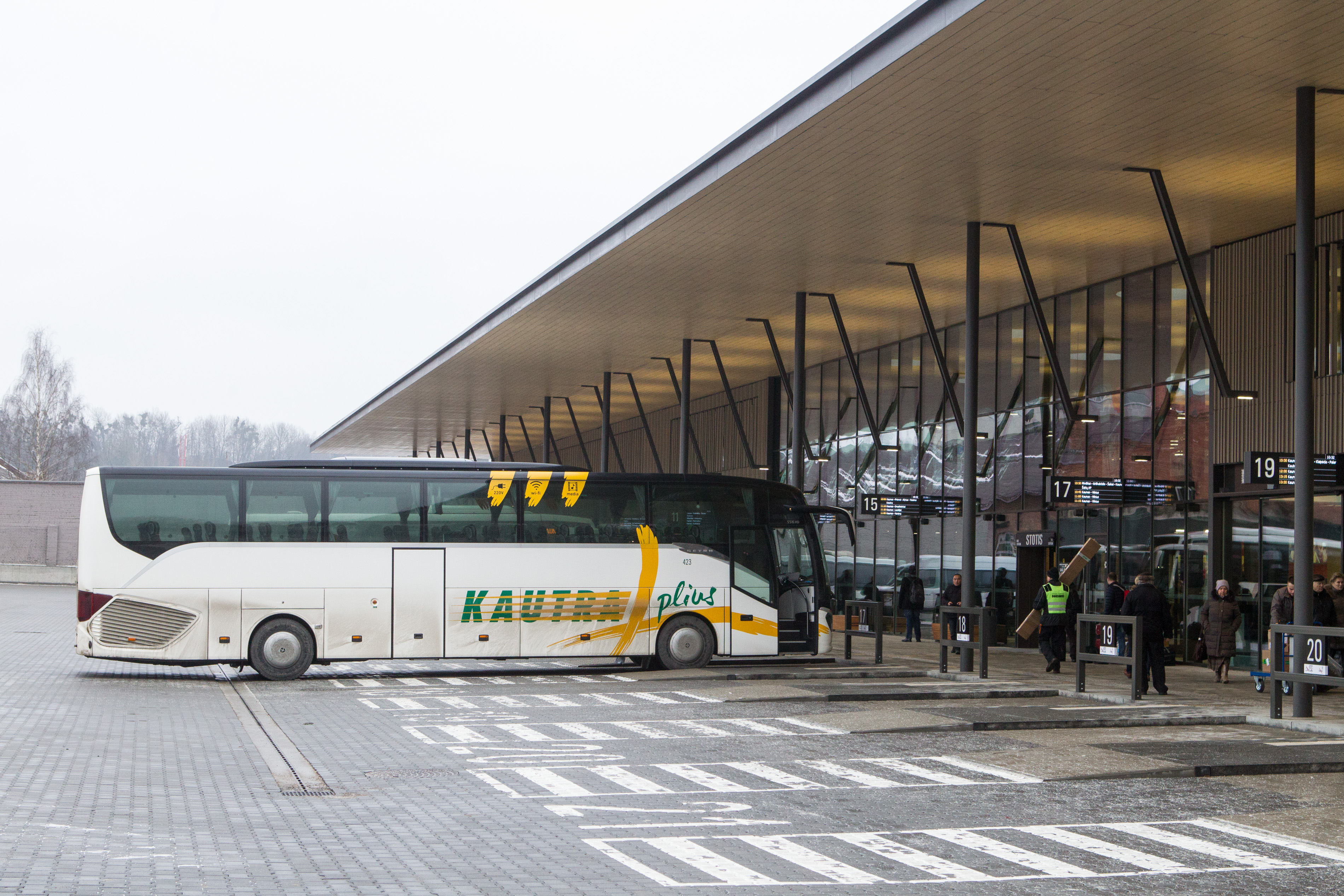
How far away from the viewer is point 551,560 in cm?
2059

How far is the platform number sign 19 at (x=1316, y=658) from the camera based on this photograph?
1438 centimetres

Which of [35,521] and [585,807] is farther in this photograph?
[35,521]

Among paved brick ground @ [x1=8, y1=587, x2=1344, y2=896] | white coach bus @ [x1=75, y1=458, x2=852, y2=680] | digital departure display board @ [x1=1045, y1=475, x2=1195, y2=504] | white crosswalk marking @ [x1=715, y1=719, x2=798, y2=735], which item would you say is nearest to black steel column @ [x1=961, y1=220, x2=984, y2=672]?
digital departure display board @ [x1=1045, y1=475, x2=1195, y2=504]

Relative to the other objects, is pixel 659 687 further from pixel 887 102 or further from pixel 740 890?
pixel 740 890

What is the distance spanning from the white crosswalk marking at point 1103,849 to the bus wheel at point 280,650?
12.9 meters

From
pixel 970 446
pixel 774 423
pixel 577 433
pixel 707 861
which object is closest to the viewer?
pixel 707 861

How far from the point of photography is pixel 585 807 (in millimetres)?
9414

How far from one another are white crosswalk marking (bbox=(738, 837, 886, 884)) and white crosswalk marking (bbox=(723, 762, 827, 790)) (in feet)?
6.65

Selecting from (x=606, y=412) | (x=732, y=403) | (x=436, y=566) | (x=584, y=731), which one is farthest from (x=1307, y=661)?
(x=606, y=412)

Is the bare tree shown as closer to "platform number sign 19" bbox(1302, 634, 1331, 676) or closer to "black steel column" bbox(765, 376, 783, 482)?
"black steel column" bbox(765, 376, 783, 482)

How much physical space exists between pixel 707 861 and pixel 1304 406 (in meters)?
10.0

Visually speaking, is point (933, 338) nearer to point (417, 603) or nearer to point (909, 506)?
point (909, 506)

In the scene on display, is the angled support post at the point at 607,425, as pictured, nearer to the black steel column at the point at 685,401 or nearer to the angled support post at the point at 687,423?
the black steel column at the point at 685,401

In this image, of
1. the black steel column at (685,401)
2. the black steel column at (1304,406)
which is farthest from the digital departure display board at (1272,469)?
the black steel column at (685,401)
